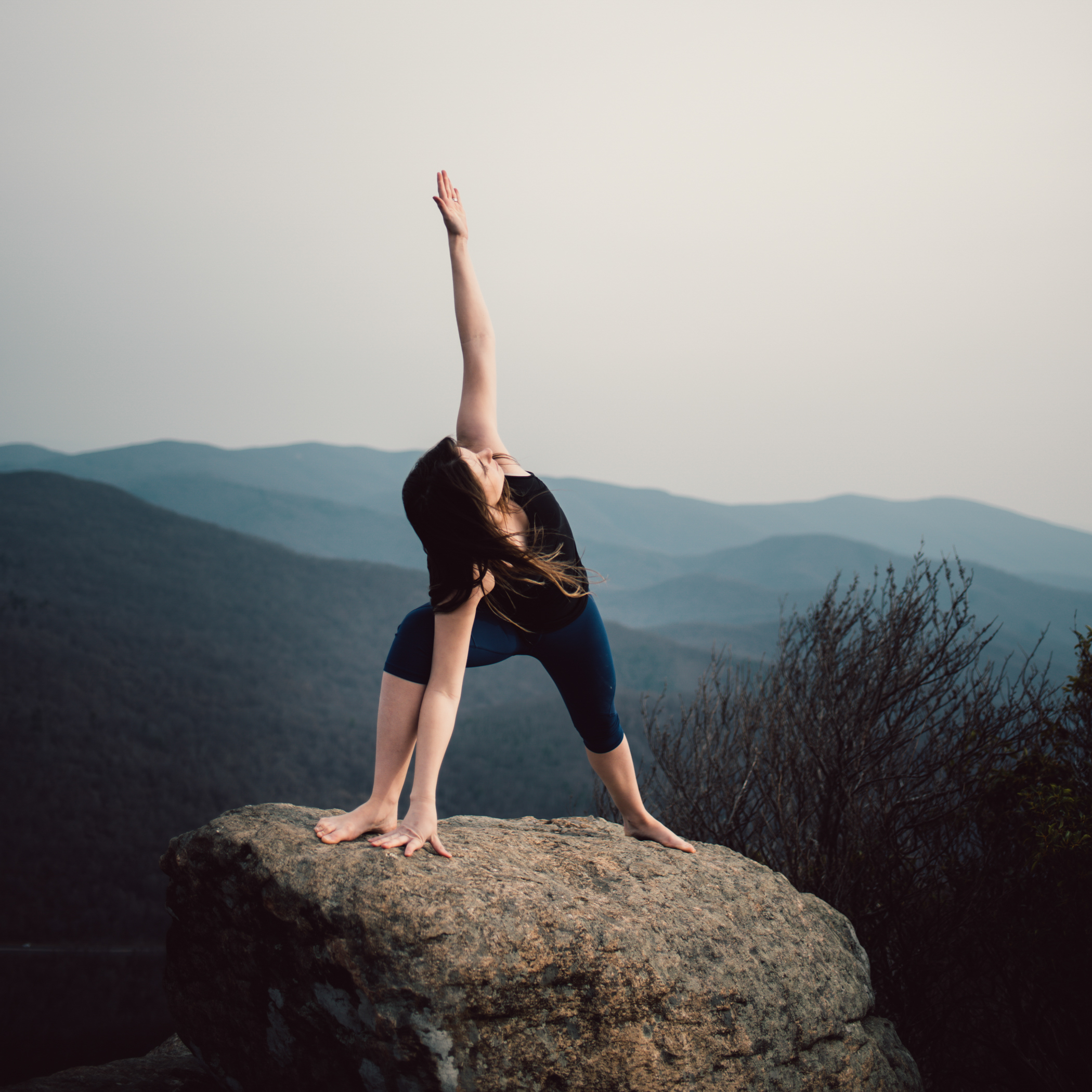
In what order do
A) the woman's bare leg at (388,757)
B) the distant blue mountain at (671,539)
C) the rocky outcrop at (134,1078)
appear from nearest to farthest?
the woman's bare leg at (388,757)
the rocky outcrop at (134,1078)
the distant blue mountain at (671,539)

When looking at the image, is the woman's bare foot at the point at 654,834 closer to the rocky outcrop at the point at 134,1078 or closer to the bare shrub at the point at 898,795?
the rocky outcrop at the point at 134,1078

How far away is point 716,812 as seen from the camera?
11.3 metres

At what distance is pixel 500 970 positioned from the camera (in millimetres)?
2562

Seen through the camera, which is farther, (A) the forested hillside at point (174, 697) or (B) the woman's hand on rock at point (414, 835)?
(A) the forested hillside at point (174, 697)

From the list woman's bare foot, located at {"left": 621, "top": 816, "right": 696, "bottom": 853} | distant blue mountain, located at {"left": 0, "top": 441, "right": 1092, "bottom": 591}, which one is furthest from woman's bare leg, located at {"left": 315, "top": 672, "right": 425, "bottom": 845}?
distant blue mountain, located at {"left": 0, "top": 441, "right": 1092, "bottom": 591}

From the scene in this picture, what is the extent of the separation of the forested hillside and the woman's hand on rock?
128 ft

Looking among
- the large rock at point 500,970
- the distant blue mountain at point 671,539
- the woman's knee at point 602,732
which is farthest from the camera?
the distant blue mountain at point 671,539

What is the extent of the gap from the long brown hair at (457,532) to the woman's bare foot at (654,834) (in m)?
1.45

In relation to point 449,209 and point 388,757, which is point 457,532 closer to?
point 388,757

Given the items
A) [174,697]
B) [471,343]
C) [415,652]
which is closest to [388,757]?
[415,652]

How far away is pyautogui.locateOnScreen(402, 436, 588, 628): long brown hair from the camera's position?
9.41 ft

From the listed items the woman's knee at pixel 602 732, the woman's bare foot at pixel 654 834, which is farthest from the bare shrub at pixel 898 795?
the woman's knee at pixel 602 732

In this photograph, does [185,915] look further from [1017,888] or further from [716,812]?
[716,812]

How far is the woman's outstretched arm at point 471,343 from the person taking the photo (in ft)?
10.5
